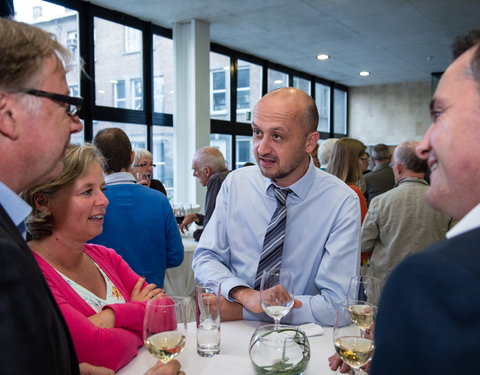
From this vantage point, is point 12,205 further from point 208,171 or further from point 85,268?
point 208,171

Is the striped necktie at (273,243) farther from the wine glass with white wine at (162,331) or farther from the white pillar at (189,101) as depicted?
the white pillar at (189,101)

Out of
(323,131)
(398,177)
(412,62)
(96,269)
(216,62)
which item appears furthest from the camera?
(323,131)

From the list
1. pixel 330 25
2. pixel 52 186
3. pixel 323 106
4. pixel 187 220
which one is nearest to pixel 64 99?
pixel 52 186

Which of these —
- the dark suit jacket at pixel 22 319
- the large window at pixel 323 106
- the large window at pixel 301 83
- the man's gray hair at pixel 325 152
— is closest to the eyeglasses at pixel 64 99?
the dark suit jacket at pixel 22 319

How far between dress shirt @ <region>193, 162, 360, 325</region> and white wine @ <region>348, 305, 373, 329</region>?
444 mm

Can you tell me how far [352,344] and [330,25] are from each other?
6.35 metres

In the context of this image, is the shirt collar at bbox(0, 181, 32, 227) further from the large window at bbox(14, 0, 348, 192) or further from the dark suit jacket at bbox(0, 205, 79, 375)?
the large window at bbox(14, 0, 348, 192)

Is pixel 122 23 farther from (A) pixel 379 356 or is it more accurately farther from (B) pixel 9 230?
(A) pixel 379 356

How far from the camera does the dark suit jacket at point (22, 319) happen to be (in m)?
0.60

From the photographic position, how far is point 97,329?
1.27 meters

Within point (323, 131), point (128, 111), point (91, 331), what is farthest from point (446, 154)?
point (323, 131)

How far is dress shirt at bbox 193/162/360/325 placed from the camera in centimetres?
169

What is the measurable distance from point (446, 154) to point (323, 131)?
1093 cm

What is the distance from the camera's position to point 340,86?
11.8m
